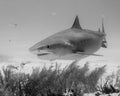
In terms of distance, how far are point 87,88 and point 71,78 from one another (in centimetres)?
52

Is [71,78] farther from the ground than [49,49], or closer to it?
closer to it

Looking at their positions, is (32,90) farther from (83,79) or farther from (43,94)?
(83,79)

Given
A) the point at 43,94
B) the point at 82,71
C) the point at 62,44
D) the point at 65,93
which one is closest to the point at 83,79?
the point at 82,71

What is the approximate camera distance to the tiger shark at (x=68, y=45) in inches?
205

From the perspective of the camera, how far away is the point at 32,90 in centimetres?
388

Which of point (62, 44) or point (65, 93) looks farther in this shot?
point (62, 44)

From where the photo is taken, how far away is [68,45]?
5754mm

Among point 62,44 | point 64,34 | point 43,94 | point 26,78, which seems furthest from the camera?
point 64,34

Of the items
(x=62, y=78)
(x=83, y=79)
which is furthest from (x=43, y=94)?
(x=83, y=79)

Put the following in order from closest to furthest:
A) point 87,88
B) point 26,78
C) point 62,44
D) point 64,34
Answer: point 26,78, point 87,88, point 62,44, point 64,34

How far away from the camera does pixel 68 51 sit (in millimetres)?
5773

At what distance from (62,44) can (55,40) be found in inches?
9.3

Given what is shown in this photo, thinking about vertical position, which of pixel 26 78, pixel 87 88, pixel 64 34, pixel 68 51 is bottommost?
pixel 87 88

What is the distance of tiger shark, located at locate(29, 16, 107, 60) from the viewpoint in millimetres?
5197
